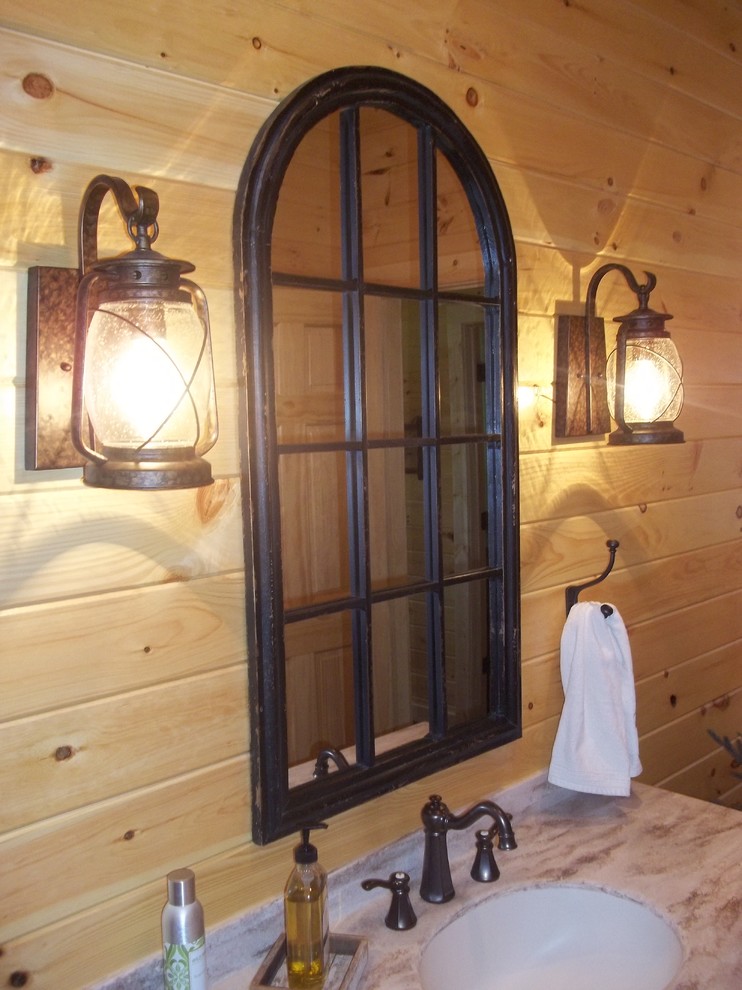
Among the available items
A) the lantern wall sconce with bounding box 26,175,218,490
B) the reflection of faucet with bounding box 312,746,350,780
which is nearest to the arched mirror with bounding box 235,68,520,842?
the reflection of faucet with bounding box 312,746,350,780

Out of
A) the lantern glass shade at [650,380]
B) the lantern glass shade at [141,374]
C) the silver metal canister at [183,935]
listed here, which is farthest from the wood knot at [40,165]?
the lantern glass shade at [650,380]

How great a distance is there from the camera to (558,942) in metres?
1.50

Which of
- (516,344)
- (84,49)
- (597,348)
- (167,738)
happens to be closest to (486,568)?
(516,344)

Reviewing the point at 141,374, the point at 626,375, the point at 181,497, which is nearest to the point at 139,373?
the point at 141,374

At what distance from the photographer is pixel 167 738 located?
117 centimetres

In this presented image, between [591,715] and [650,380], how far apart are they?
2.03 feet

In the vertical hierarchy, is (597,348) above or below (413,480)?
above

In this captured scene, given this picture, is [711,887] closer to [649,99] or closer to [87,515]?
[87,515]

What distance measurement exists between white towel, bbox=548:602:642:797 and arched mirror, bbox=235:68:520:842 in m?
Result: 0.15

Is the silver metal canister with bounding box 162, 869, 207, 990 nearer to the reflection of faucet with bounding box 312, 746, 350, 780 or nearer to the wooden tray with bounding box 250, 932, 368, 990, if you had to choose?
the wooden tray with bounding box 250, 932, 368, 990

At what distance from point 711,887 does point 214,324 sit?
1.10 m

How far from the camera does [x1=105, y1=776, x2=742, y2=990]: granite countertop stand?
124 centimetres

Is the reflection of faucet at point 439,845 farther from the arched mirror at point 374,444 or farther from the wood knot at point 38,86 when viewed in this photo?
the wood knot at point 38,86

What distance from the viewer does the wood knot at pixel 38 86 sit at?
1.01m
